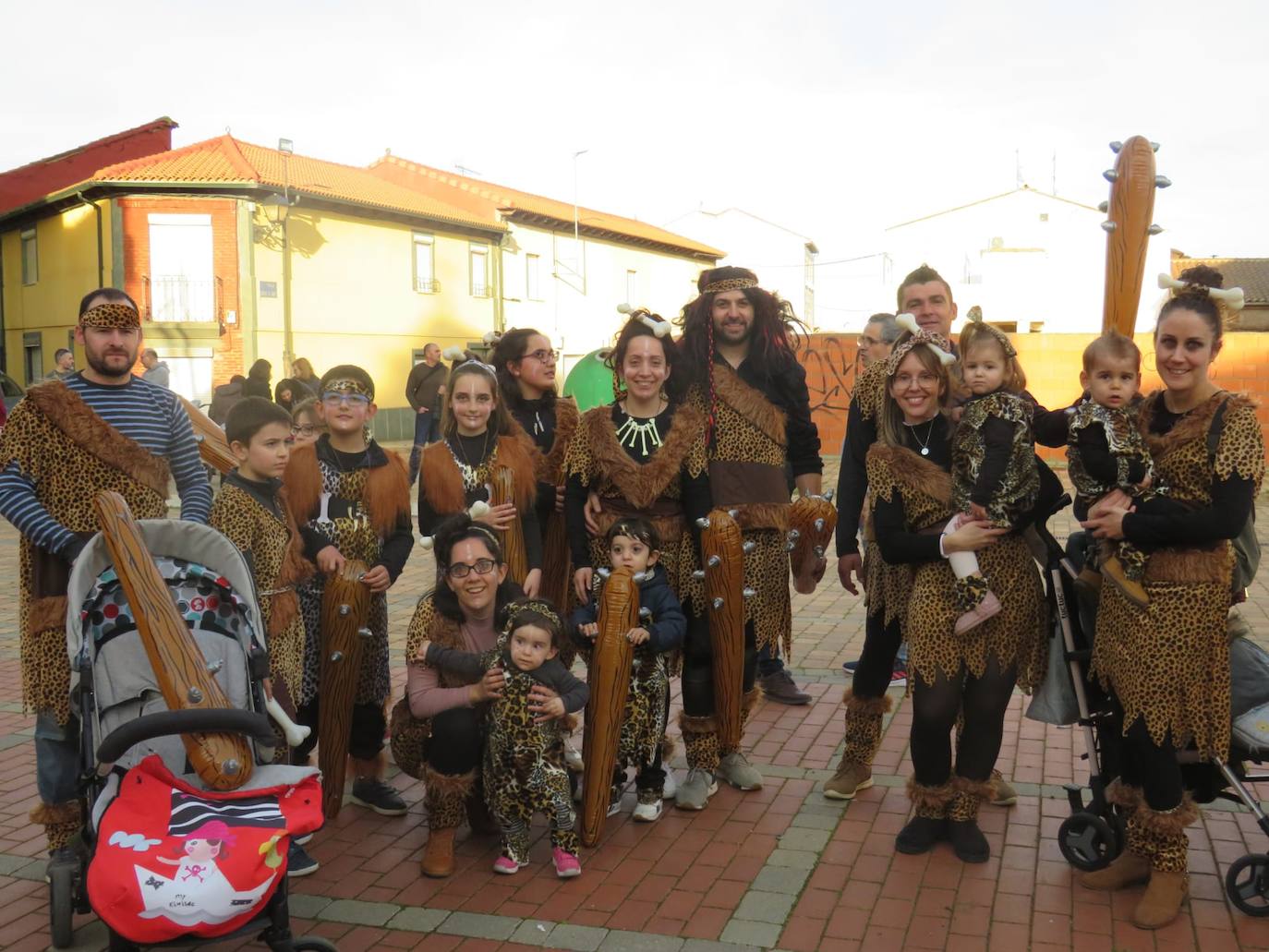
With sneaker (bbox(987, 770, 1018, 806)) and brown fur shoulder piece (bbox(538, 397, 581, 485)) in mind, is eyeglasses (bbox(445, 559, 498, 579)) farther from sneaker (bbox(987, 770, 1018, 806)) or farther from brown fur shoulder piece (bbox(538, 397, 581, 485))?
sneaker (bbox(987, 770, 1018, 806))

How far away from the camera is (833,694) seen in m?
6.37

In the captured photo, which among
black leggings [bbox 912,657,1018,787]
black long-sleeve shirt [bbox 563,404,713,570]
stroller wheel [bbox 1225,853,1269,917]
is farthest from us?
black long-sleeve shirt [bbox 563,404,713,570]

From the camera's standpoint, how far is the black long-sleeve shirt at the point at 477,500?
15.7ft

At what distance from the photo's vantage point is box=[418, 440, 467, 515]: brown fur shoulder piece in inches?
187

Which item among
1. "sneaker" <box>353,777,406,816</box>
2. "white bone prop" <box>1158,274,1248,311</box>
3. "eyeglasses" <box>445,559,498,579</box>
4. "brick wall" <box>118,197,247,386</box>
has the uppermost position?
"brick wall" <box>118,197,247,386</box>

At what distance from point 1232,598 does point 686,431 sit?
2.02 meters

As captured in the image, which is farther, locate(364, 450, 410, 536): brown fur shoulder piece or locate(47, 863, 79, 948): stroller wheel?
locate(364, 450, 410, 536): brown fur shoulder piece

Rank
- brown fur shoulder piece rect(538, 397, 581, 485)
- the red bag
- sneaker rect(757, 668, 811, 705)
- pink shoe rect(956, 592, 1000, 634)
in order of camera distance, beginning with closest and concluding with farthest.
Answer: the red bag < pink shoe rect(956, 592, 1000, 634) < brown fur shoulder piece rect(538, 397, 581, 485) < sneaker rect(757, 668, 811, 705)

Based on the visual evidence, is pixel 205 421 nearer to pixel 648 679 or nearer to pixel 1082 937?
pixel 648 679

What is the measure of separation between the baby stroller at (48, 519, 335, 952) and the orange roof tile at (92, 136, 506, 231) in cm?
2847

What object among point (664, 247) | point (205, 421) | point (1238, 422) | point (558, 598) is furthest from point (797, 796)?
point (664, 247)

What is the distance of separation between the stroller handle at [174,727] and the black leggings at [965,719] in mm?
2268

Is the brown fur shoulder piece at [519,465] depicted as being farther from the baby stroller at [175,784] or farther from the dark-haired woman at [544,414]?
the baby stroller at [175,784]

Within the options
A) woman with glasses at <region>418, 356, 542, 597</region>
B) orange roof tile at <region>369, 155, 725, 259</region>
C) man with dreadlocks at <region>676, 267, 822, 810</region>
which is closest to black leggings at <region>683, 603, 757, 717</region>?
man with dreadlocks at <region>676, 267, 822, 810</region>
